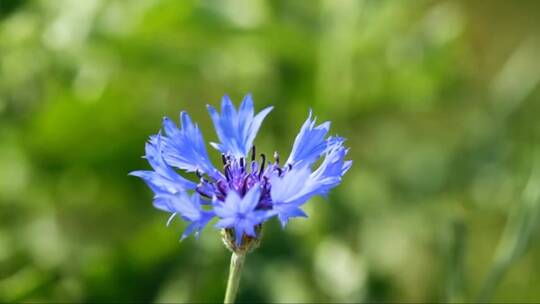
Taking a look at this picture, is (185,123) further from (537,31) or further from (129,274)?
(537,31)

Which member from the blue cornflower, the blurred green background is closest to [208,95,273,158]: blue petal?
the blue cornflower

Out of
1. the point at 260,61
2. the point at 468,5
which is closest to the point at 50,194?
the point at 260,61

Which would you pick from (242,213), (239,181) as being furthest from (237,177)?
(242,213)

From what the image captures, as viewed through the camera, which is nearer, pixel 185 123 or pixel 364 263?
pixel 185 123

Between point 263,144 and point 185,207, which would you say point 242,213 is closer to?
point 185,207

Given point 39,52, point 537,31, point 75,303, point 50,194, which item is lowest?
point 75,303

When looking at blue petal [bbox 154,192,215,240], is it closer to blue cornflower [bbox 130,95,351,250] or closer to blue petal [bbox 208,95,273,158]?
blue cornflower [bbox 130,95,351,250]
